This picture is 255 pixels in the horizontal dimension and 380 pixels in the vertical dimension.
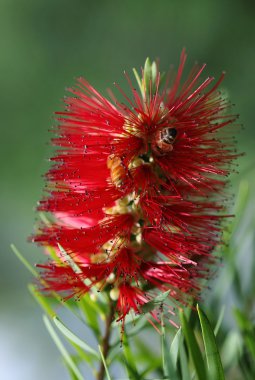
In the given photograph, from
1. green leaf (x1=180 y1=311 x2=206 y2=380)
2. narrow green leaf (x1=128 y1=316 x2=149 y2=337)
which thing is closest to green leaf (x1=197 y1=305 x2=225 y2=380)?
green leaf (x1=180 y1=311 x2=206 y2=380)

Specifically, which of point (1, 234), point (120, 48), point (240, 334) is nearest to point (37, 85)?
point (120, 48)

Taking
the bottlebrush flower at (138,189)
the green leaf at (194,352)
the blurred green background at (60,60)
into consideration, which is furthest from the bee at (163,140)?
Answer: the blurred green background at (60,60)

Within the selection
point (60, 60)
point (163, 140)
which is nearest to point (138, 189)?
point (163, 140)

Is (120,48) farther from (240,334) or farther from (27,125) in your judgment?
(240,334)

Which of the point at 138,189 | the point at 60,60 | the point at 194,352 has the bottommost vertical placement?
the point at 194,352

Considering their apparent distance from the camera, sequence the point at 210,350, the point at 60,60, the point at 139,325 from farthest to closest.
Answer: the point at 60,60 → the point at 139,325 → the point at 210,350

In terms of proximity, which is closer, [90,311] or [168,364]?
[168,364]

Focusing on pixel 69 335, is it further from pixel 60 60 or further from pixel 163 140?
pixel 60 60

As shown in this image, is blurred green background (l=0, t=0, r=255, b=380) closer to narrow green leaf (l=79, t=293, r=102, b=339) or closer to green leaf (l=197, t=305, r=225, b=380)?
narrow green leaf (l=79, t=293, r=102, b=339)
